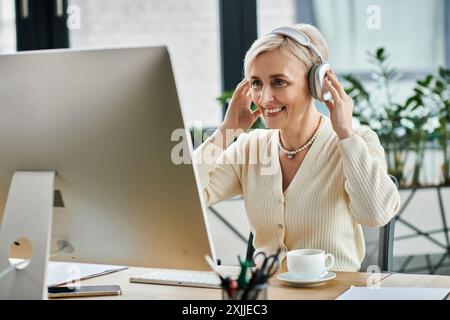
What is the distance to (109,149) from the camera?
4.02ft

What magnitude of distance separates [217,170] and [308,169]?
29 cm

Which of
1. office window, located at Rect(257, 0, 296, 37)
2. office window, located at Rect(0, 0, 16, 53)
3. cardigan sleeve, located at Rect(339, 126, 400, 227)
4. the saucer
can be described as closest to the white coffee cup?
the saucer

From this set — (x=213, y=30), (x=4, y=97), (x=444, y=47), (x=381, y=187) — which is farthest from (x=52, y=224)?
(x=444, y=47)

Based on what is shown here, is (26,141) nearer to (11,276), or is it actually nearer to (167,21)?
(11,276)

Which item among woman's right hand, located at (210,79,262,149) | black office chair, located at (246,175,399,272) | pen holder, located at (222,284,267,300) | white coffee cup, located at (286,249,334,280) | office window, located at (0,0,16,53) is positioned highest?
office window, located at (0,0,16,53)

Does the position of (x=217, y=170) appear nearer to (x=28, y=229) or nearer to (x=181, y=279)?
(x=181, y=279)

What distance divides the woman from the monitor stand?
27.7 inches

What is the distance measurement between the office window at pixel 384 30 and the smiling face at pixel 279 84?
2178 millimetres

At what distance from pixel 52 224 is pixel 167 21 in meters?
2.70

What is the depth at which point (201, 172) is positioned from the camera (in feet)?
6.58

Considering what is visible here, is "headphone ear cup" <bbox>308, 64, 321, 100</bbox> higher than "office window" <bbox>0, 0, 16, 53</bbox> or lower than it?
lower

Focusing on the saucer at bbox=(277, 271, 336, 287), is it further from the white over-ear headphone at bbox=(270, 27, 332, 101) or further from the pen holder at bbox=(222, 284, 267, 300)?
the white over-ear headphone at bbox=(270, 27, 332, 101)

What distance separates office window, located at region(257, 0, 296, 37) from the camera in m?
3.90

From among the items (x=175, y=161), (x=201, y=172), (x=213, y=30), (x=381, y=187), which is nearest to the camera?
(x=175, y=161)
